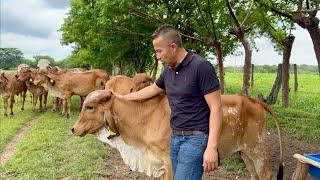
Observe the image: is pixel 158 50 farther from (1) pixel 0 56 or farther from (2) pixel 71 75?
(1) pixel 0 56

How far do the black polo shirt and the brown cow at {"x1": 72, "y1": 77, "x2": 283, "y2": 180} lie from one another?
1325 mm

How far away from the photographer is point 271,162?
836 centimetres

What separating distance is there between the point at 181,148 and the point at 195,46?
12.9m

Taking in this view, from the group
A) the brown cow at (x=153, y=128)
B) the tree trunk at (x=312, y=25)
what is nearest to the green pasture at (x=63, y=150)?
the brown cow at (x=153, y=128)

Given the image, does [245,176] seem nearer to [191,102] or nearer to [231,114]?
[231,114]

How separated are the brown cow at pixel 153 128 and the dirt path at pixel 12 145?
16.3 ft

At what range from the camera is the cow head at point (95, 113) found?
5.43m

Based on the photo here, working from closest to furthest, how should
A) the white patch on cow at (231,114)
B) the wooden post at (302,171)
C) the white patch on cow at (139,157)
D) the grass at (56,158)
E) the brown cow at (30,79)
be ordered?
the wooden post at (302,171), the white patch on cow at (139,157), the white patch on cow at (231,114), the grass at (56,158), the brown cow at (30,79)

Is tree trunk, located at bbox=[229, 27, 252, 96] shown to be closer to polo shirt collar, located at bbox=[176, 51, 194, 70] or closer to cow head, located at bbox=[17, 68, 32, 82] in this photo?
polo shirt collar, located at bbox=[176, 51, 194, 70]

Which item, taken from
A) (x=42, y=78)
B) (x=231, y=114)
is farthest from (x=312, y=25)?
(x=42, y=78)

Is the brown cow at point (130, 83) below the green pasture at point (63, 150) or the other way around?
the other way around

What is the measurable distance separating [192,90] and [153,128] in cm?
167

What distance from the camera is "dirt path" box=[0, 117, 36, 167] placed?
10616 mm

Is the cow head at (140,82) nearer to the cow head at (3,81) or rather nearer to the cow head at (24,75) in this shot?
the cow head at (24,75)
